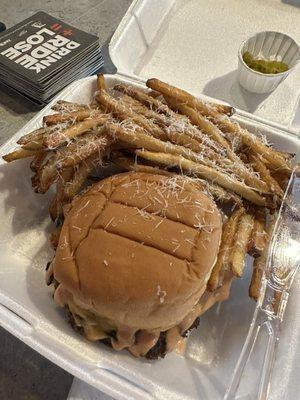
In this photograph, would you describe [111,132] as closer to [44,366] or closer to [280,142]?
[280,142]

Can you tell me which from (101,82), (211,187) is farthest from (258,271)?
(101,82)

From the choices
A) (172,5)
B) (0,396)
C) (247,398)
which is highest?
(172,5)

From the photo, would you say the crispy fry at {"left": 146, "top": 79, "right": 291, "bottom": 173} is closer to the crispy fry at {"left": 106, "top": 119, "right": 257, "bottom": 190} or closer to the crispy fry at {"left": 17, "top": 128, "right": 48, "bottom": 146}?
the crispy fry at {"left": 106, "top": 119, "right": 257, "bottom": 190}

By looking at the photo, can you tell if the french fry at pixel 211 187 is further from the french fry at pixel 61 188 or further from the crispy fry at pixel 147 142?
the french fry at pixel 61 188

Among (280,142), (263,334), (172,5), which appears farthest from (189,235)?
(172,5)

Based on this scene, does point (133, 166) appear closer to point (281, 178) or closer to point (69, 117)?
point (69, 117)

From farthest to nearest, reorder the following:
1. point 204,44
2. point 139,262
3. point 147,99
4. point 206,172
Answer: point 204,44 < point 147,99 < point 206,172 < point 139,262

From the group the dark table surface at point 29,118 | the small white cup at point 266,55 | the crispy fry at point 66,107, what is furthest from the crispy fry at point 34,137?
the small white cup at point 266,55
